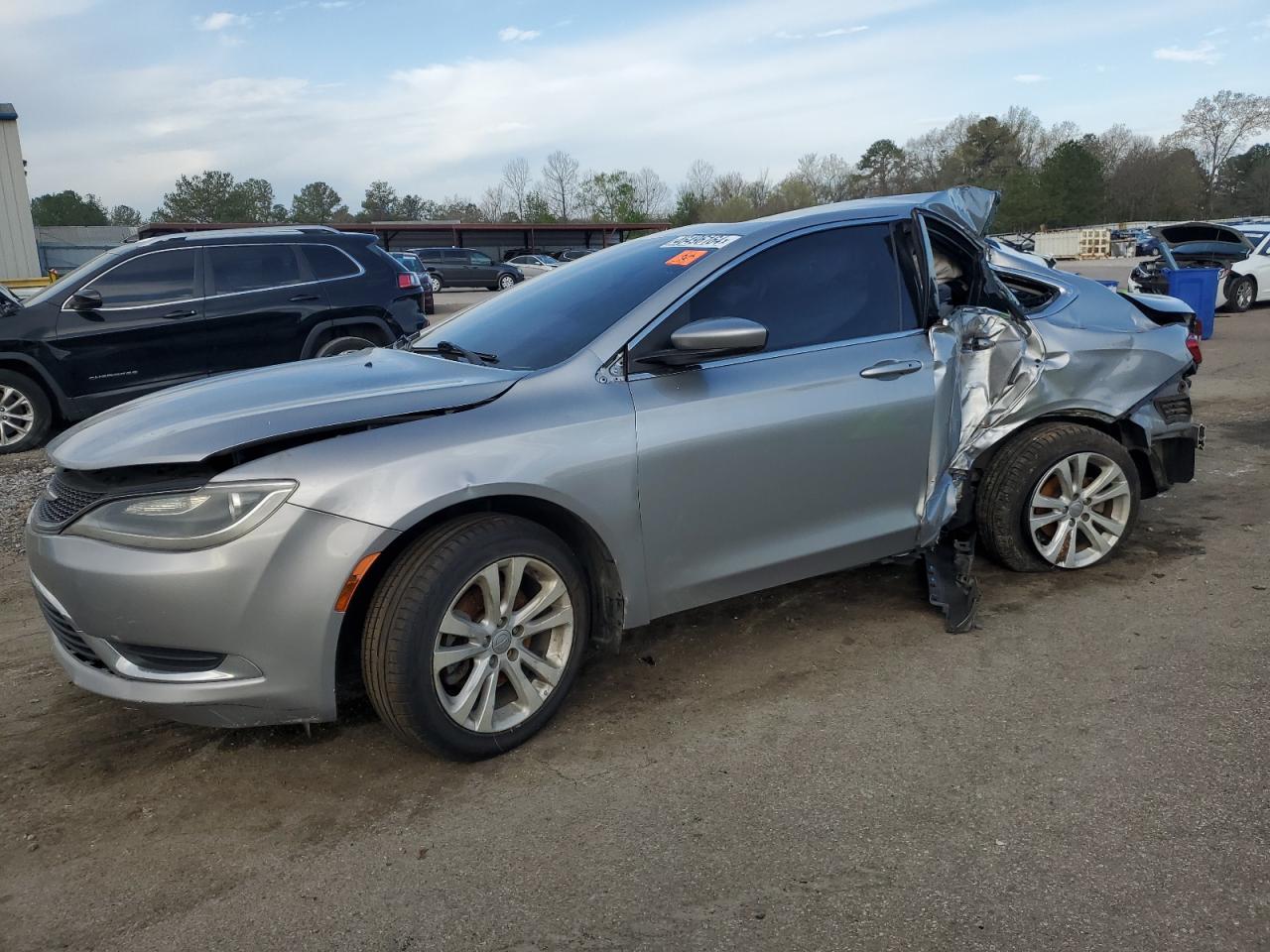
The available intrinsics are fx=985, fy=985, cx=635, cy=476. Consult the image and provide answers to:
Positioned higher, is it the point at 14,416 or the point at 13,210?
the point at 13,210

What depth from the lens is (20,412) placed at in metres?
8.56

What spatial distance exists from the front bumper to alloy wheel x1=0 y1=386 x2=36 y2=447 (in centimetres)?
667

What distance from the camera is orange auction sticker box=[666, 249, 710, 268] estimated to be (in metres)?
3.66

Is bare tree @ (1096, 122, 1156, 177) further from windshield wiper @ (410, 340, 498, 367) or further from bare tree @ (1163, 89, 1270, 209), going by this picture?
windshield wiper @ (410, 340, 498, 367)

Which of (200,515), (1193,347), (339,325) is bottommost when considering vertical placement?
(200,515)

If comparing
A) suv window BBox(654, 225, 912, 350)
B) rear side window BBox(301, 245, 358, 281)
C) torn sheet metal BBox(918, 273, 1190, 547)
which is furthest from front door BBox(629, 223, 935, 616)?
rear side window BBox(301, 245, 358, 281)

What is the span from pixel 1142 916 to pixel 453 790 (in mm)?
1859

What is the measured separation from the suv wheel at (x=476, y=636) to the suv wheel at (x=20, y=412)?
7.21 metres

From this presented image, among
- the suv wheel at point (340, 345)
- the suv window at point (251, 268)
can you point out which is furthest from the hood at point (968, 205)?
the suv window at point (251, 268)

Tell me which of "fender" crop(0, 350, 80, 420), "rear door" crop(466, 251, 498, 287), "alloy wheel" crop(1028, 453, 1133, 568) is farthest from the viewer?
"rear door" crop(466, 251, 498, 287)

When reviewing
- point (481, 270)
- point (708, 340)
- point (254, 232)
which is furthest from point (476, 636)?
point (481, 270)

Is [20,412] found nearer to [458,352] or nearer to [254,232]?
[254,232]

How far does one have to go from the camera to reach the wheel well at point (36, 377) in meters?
8.45

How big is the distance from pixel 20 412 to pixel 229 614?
7.27m
